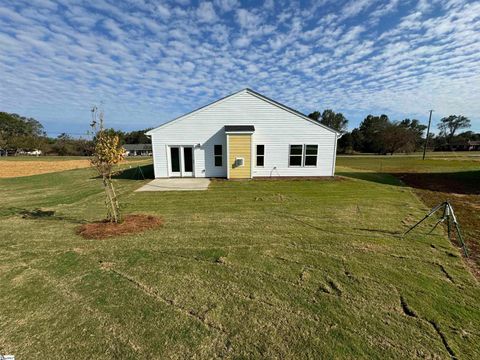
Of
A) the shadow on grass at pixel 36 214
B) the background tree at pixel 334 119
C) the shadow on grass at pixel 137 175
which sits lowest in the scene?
the shadow on grass at pixel 36 214

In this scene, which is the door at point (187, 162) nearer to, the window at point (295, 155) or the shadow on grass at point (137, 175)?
the shadow on grass at point (137, 175)

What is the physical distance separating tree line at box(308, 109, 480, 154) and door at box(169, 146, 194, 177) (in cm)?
3586

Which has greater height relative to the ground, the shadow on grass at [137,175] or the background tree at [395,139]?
the background tree at [395,139]

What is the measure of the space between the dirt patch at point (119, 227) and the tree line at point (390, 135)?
140ft

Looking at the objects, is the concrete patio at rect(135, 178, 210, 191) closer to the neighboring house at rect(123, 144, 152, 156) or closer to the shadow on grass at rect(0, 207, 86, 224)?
the shadow on grass at rect(0, 207, 86, 224)

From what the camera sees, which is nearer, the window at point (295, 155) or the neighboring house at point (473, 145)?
the window at point (295, 155)

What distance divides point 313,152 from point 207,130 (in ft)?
23.4

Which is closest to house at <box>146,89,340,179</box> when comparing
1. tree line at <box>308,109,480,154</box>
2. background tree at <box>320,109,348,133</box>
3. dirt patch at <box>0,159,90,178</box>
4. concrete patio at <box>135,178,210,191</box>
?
concrete patio at <box>135,178,210,191</box>

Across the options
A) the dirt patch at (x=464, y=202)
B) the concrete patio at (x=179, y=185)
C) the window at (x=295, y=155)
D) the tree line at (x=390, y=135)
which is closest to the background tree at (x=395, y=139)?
the tree line at (x=390, y=135)

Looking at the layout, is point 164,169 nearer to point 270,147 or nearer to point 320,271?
point 270,147

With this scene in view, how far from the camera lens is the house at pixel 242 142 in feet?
48.0

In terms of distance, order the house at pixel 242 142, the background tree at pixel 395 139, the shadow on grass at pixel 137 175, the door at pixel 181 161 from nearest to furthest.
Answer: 1. the house at pixel 242 142
2. the door at pixel 181 161
3. the shadow on grass at pixel 137 175
4. the background tree at pixel 395 139

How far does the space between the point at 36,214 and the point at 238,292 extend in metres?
7.90

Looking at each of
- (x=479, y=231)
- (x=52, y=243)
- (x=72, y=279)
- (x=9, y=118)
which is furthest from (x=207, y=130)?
(x=9, y=118)
